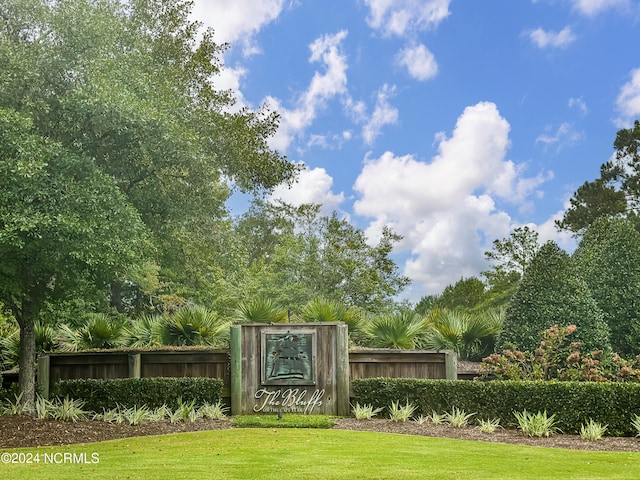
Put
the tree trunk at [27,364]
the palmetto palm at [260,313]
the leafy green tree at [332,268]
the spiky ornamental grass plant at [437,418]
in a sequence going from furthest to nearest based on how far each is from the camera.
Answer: the leafy green tree at [332,268] < the palmetto palm at [260,313] < the tree trunk at [27,364] < the spiky ornamental grass plant at [437,418]

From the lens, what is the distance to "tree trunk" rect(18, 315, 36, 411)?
12.7 meters

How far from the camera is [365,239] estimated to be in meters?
30.2

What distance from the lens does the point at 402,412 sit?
11.6 m

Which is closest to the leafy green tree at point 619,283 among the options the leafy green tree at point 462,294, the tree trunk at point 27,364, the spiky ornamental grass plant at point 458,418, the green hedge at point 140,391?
the spiky ornamental grass plant at point 458,418

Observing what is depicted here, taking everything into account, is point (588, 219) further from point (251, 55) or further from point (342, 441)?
point (342, 441)

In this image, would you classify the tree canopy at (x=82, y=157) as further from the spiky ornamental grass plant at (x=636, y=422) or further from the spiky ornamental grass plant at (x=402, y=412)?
the spiky ornamental grass plant at (x=636, y=422)

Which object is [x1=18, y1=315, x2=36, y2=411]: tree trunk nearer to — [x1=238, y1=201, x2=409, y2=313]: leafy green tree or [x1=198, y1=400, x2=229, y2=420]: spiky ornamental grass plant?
[x1=198, y1=400, x2=229, y2=420]: spiky ornamental grass plant

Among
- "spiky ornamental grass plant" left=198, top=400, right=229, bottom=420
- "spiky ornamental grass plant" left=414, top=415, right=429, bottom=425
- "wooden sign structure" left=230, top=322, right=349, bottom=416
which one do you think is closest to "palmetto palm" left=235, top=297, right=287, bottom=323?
"wooden sign structure" left=230, top=322, right=349, bottom=416

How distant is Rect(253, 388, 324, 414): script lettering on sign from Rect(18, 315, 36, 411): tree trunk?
4469 millimetres

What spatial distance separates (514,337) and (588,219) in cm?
1779

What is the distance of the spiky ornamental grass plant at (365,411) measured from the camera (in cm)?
1204

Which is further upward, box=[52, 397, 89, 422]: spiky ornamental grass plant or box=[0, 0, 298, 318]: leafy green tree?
box=[0, 0, 298, 318]: leafy green tree

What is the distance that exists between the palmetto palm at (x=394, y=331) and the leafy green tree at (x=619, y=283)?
4072 mm

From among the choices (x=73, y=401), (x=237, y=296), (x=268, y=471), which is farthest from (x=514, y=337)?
(x=237, y=296)
